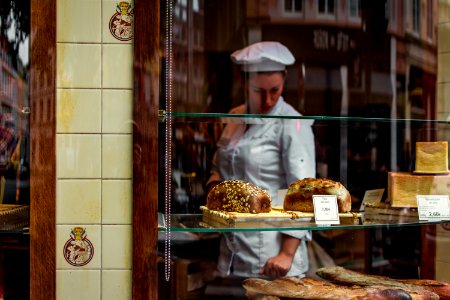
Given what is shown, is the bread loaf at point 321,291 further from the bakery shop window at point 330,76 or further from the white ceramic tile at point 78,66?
the white ceramic tile at point 78,66

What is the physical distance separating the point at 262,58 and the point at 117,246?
64.2 inches

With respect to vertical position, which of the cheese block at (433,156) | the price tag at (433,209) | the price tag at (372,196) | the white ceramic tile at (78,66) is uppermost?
the white ceramic tile at (78,66)

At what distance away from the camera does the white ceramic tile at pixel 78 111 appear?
1.70 metres

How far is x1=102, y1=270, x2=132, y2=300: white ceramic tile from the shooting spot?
67.6 inches

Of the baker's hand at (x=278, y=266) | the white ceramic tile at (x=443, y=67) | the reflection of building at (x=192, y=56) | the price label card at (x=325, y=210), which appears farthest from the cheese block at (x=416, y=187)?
the reflection of building at (x=192, y=56)

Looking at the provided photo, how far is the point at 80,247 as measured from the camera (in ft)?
5.62

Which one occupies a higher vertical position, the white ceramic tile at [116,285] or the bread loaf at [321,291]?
the white ceramic tile at [116,285]

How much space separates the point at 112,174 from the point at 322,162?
45.6 inches

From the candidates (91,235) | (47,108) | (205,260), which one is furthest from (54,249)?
(205,260)

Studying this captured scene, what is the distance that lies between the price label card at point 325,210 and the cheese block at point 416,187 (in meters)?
0.30

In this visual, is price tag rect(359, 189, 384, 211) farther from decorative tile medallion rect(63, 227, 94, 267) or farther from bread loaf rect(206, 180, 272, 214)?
decorative tile medallion rect(63, 227, 94, 267)

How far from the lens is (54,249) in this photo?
1.70 metres

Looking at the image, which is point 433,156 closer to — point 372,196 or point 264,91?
point 372,196

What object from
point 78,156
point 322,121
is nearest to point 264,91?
point 322,121
